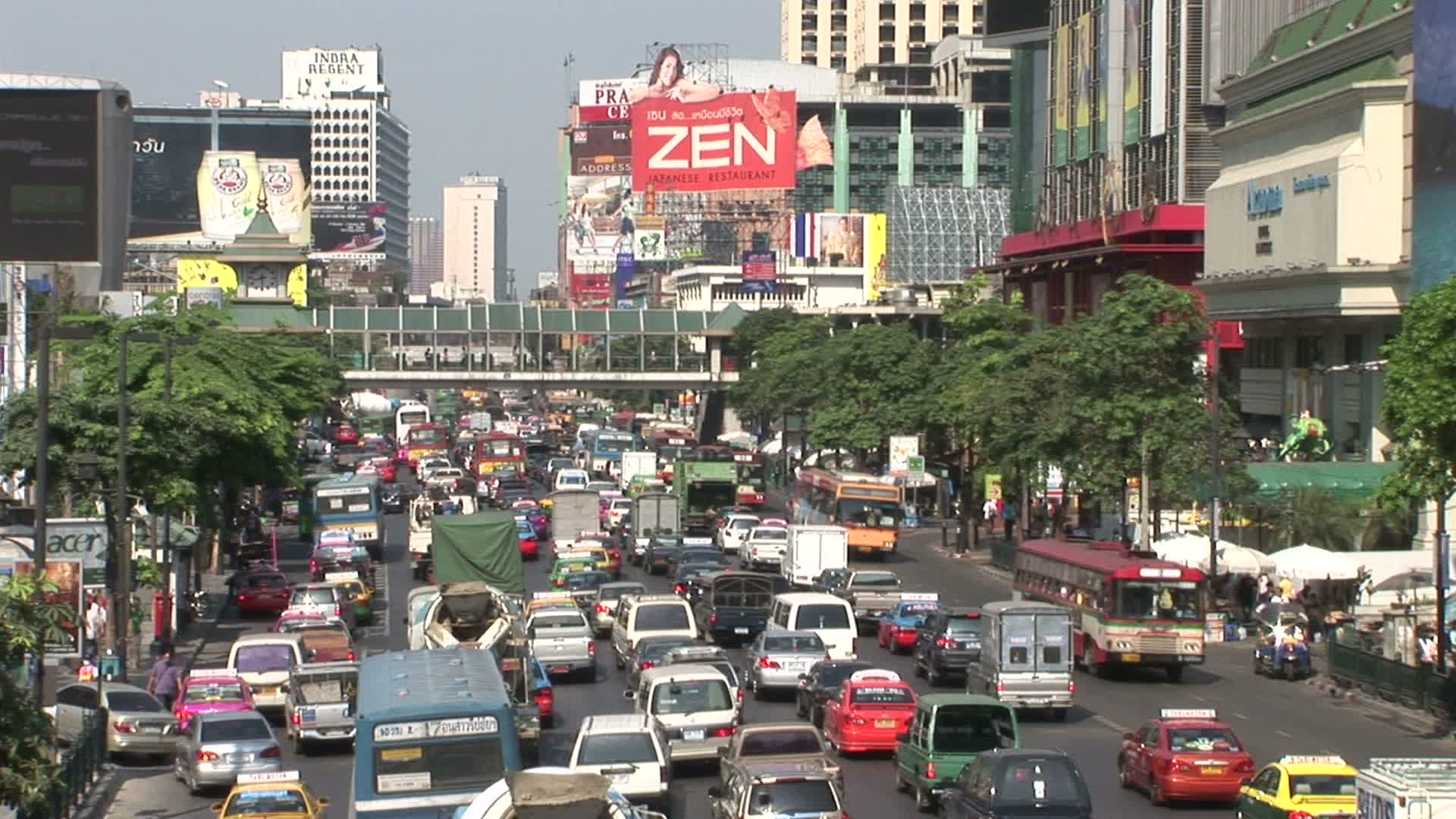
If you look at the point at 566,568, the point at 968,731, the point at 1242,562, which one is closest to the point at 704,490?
the point at 566,568

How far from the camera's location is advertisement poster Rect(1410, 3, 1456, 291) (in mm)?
56188

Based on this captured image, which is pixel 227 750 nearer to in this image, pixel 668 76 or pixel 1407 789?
pixel 1407 789

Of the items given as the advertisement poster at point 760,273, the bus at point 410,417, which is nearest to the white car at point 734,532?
the bus at point 410,417

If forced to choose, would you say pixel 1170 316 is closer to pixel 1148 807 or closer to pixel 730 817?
pixel 1148 807

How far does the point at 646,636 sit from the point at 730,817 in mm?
17315

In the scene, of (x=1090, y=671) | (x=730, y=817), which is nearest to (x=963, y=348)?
(x=1090, y=671)

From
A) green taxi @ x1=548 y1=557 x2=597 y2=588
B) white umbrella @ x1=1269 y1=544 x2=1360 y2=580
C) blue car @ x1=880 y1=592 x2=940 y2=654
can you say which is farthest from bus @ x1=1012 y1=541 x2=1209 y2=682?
green taxi @ x1=548 y1=557 x2=597 y2=588

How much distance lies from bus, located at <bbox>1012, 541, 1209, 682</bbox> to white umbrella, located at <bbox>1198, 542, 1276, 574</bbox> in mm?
9380

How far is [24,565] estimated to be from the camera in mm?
32062

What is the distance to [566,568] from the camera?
5550cm

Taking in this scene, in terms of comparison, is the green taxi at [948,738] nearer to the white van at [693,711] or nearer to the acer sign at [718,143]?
the white van at [693,711]

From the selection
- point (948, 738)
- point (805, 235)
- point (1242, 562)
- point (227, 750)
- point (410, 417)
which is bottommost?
point (227, 750)

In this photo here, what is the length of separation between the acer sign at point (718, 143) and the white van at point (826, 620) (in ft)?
369

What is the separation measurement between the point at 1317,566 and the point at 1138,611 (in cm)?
979
